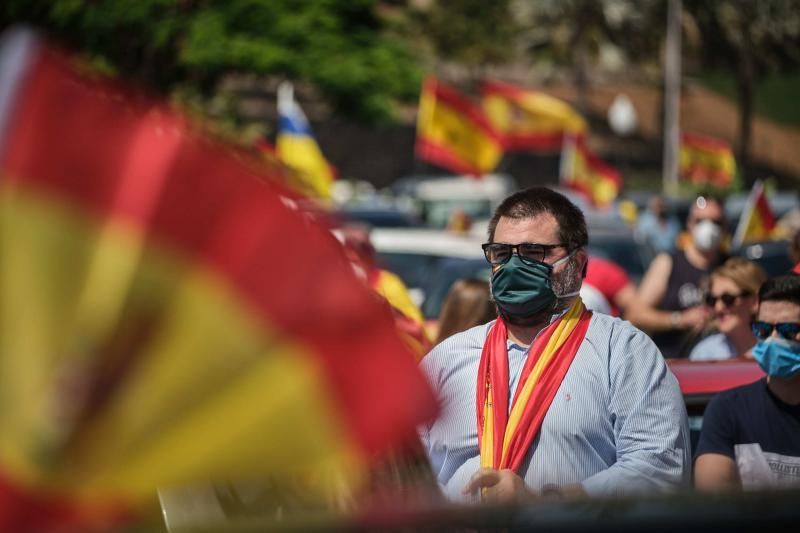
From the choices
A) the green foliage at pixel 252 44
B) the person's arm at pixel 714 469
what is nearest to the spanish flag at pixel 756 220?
the person's arm at pixel 714 469

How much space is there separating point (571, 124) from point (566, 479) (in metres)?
18.1

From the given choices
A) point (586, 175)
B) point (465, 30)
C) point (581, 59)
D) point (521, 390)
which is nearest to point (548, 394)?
point (521, 390)

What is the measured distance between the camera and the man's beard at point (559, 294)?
3660 mm

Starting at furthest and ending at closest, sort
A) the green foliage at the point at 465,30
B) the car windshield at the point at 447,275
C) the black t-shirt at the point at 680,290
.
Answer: the green foliage at the point at 465,30 → the car windshield at the point at 447,275 → the black t-shirt at the point at 680,290

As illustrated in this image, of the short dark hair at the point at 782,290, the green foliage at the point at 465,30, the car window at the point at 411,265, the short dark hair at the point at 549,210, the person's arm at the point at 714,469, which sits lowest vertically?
the car window at the point at 411,265

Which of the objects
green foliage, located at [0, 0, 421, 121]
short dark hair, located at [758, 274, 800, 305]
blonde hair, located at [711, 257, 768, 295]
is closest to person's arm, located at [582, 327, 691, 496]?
short dark hair, located at [758, 274, 800, 305]

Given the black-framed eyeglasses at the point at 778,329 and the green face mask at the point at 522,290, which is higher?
the green face mask at the point at 522,290

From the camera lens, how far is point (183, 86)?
36906 mm

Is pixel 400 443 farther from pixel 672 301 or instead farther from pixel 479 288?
pixel 672 301

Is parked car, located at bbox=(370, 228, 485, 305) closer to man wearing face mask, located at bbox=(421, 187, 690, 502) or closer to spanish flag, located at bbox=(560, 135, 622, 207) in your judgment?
man wearing face mask, located at bbox=(421, 187, 690, 502)

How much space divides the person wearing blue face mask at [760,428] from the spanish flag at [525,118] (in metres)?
15.9

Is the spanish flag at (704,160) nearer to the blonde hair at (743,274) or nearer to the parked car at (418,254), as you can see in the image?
the parked car at (418,254)

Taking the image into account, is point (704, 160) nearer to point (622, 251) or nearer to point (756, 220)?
point (756, 220)

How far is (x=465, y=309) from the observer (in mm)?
5617
